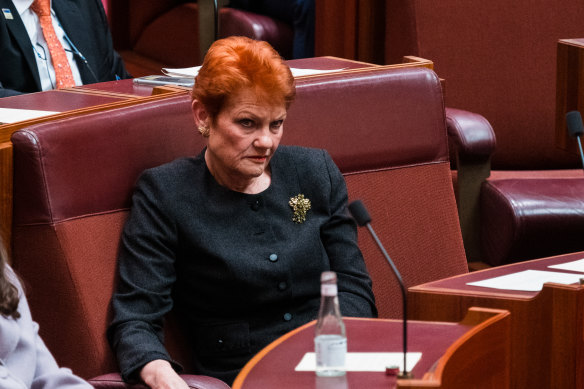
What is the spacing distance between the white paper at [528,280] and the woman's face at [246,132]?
0.51 meters

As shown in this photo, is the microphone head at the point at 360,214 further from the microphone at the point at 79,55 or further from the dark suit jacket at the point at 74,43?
the microphone at the point at 79,55

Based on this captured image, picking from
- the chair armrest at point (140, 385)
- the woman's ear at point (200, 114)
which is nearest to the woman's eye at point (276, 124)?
the woman's ear at point (200, 114)

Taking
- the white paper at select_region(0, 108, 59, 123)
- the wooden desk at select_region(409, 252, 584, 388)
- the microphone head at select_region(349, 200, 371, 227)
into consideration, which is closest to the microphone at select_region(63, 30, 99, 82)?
the white paper at select_region(0, 108, 59, 123)

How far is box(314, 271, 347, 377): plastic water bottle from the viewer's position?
5.31 feet

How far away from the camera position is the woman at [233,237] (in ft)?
6.90

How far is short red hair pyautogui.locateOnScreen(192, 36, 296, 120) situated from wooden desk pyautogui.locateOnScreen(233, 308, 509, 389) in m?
0.50

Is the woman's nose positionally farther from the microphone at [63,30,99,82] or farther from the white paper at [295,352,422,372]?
the microphone at [63,30,99,82]

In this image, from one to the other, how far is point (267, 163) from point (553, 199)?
1267mm

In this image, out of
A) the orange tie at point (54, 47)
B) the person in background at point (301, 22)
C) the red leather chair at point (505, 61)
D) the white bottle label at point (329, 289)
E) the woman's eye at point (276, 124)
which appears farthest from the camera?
the person in background at point (301, 22)

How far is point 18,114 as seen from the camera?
7.44 feet

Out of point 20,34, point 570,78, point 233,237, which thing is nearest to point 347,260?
point 233,237

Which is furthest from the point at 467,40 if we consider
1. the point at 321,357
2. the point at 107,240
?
the point at 321,357

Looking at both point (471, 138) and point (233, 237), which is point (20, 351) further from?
point (471, 138)

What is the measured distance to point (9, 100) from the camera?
2506mm
